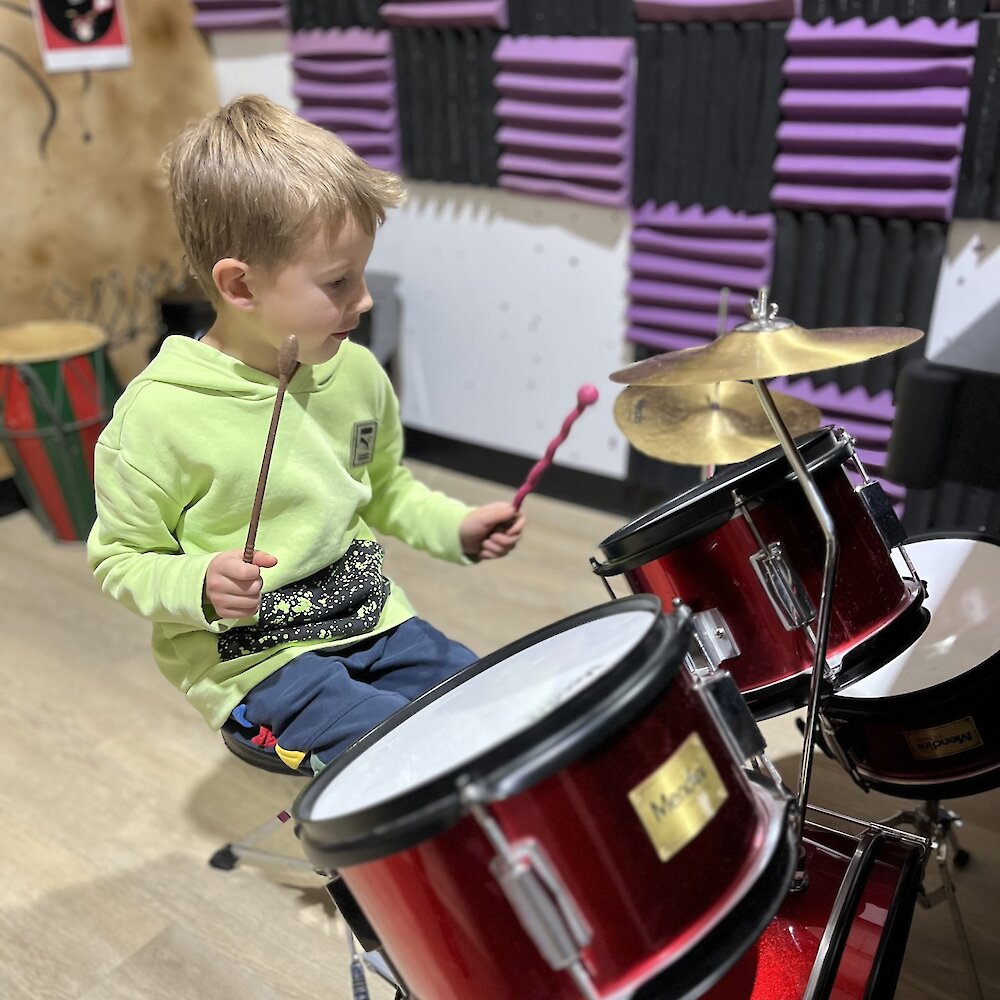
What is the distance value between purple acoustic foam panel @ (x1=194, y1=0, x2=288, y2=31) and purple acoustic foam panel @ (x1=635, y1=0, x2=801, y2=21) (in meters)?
1.09

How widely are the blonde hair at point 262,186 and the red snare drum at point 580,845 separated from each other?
51 centimetres

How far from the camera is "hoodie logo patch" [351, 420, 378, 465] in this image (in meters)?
1.14

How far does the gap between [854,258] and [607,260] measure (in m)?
0.57

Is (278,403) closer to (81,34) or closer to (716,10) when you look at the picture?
(716,10)

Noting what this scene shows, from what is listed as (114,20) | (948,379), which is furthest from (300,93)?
(948,379)

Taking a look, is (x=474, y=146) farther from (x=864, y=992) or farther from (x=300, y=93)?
(x=864, y=992)

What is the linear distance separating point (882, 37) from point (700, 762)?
1.51 metres

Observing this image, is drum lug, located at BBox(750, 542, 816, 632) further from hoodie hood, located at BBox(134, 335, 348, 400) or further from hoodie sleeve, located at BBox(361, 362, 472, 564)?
hoodie hood, located at BBox(134, 335, 348, 400)

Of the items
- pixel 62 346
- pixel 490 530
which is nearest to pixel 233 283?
pixel 490 530

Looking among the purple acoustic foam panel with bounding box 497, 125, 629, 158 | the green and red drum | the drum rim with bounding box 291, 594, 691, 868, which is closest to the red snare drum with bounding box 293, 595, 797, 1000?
the drum rim with bounding box 291, 594, 691, 868

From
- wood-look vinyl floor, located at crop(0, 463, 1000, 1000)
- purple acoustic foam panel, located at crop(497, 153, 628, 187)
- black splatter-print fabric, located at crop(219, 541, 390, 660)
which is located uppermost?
purple acoustic foam panel, located at crop(497, 153, 628, 187)

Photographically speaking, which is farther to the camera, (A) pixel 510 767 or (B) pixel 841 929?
(B) pixel 841 929

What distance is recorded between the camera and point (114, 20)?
247cm

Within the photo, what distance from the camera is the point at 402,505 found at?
1.25 m
